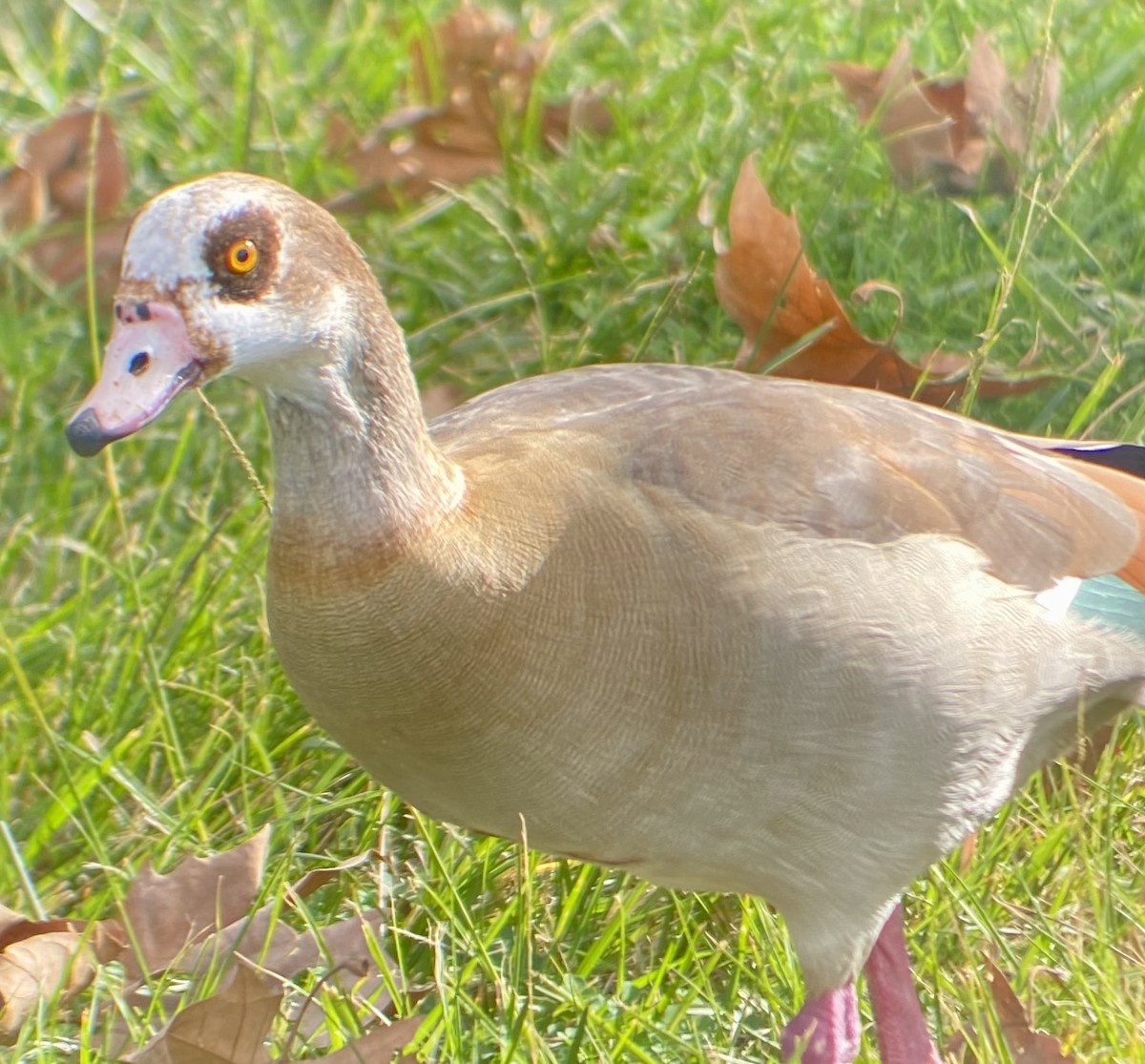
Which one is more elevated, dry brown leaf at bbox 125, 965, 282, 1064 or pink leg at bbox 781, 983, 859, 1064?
dry brown leaf at bbox 125, 965, 282, 1064

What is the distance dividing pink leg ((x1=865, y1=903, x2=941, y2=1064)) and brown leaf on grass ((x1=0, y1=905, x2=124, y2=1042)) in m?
1.07

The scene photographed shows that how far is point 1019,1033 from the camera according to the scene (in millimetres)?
2748

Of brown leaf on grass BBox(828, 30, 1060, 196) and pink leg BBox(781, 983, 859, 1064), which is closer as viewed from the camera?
pink leg BBox(781, 983, 859, 1064)

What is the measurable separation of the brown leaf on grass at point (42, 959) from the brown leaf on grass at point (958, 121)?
2.22 meters

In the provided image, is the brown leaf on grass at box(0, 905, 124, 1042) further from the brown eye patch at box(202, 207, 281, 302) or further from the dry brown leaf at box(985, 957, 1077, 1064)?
the dry brown leaf at box(985, 957, 1077, 1064)

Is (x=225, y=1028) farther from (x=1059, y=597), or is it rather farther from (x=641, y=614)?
(x=1059, y=597)

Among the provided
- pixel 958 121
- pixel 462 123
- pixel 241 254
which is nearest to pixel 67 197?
pixel 462 123

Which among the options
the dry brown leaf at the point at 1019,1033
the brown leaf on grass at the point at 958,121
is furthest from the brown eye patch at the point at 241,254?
the brown leaf on grass at the point at 958,121

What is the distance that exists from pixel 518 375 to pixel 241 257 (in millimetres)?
1741

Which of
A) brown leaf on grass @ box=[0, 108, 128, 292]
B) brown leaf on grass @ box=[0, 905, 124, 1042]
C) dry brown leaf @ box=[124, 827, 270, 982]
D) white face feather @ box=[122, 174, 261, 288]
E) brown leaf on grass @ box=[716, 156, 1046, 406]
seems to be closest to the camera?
white face feather @ box=[122, 174, 261, 288]

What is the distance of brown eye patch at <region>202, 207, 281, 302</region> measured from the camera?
8.13ft

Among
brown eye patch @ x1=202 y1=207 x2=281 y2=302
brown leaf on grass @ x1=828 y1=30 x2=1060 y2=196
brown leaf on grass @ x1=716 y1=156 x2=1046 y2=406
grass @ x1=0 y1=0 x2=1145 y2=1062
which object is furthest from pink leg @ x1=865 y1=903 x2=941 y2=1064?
brown leaf on grass @ x1=828 y1=30 x2=1060 y2=196

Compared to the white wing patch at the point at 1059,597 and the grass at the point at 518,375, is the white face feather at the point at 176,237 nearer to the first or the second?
the grass at the point at 518,375

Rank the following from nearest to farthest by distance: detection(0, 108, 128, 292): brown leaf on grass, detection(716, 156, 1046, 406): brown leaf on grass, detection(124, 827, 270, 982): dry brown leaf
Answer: detection(124, 827, 270, 982): dry brown leaf, detection(716, 156, 1046, 406): brown leaf on grass, detection(0, 108, 128, 292): brown leaf on grass
